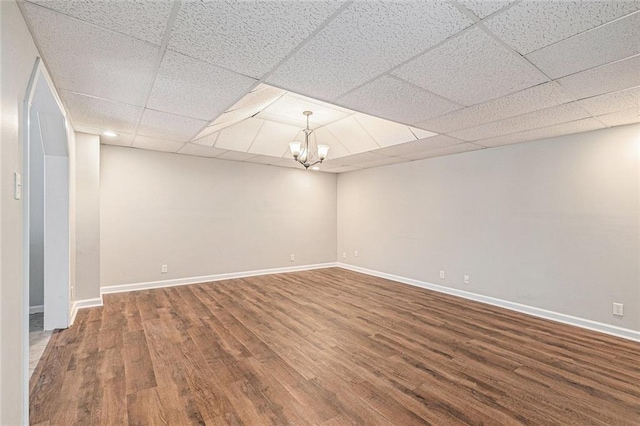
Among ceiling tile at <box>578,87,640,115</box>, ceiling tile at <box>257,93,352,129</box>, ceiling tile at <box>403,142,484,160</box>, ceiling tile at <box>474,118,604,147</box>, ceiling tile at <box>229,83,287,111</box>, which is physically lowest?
ceiling tile at <box>403,142,484,160</box>

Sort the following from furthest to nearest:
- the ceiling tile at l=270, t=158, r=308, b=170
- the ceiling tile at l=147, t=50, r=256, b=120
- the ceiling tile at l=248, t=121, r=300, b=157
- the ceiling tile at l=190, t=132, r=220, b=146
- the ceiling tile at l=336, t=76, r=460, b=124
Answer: the ceiling tile at l=270, t=158, r=308, b=170 → the ceiling tile at l=248, t=121, r=300, b=157 → the ceiling tile at l=190, t=132, r=220, b=146 → the ceiling tile at l=336, t=76, r=460, b=124 → the ceiling tile at l=147, t=50, r=256, b=120

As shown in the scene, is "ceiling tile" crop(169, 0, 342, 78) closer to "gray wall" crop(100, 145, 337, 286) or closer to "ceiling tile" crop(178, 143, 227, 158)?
"ceiling tile" crop(178, 143, 227, 158)

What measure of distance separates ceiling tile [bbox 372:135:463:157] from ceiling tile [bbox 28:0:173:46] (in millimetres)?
3433

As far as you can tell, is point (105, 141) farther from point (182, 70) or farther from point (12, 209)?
point (12, 209)

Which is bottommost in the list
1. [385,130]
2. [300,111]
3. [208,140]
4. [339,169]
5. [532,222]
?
[532,222]

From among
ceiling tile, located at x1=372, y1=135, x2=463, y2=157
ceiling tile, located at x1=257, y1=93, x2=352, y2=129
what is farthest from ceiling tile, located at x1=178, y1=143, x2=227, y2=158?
ceiling tile, located at x1=372, y1=135, x2=463, y2=157

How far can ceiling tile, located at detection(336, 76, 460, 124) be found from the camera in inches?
97.7

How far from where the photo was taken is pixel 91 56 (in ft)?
6.61

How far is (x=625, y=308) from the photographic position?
3309 mm

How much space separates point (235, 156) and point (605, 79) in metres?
5.12

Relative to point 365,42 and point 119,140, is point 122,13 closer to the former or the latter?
point 365,42

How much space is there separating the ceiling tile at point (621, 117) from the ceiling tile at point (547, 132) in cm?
8

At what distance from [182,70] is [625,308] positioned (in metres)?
5.19

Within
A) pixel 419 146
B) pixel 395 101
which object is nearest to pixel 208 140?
pixel 395 101
